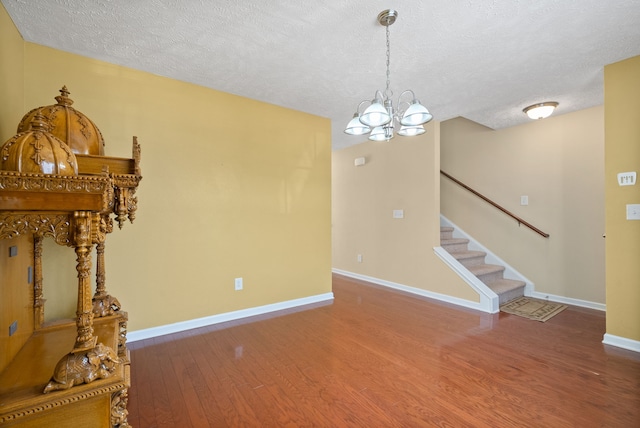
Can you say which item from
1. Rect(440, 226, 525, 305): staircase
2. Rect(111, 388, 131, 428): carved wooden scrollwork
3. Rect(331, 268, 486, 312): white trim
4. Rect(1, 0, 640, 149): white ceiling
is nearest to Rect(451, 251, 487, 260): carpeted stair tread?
Rect(440, 226, 525, 305): staircase

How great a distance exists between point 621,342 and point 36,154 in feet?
13.6

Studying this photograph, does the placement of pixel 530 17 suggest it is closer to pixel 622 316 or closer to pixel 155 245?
pixel 622 316

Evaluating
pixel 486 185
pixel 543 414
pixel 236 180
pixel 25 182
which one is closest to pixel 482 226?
pixel 486 185

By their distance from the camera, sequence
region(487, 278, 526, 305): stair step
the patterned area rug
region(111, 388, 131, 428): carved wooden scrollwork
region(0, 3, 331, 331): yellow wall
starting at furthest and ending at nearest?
1. region(487, 278, 526, 305): stair step
2. the patterned area rug
3. region(0, 3, 331, 331): yellow wall
4. region(111, 388, 131, 428): carved wooden scrollwork

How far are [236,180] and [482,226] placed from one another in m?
3.70

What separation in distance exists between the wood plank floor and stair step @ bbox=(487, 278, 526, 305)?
23.7 inches

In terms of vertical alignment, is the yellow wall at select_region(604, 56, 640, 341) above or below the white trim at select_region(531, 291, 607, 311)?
above

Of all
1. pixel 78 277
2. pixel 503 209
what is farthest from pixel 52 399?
pixel 503 209

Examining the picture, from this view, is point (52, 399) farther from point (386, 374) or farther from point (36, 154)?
point (386, 374)

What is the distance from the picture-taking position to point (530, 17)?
1952 millimetres

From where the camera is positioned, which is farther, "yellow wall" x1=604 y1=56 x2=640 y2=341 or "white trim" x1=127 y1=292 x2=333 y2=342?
"white trim" x1=127 y1=292 x2=333 y2=342

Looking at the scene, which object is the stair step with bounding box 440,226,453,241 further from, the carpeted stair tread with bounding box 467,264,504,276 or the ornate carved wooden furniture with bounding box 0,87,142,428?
the ornate carved wooden furniture with bounding box 0,87,142,428

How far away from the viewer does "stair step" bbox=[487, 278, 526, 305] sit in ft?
12.1

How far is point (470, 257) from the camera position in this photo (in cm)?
429
